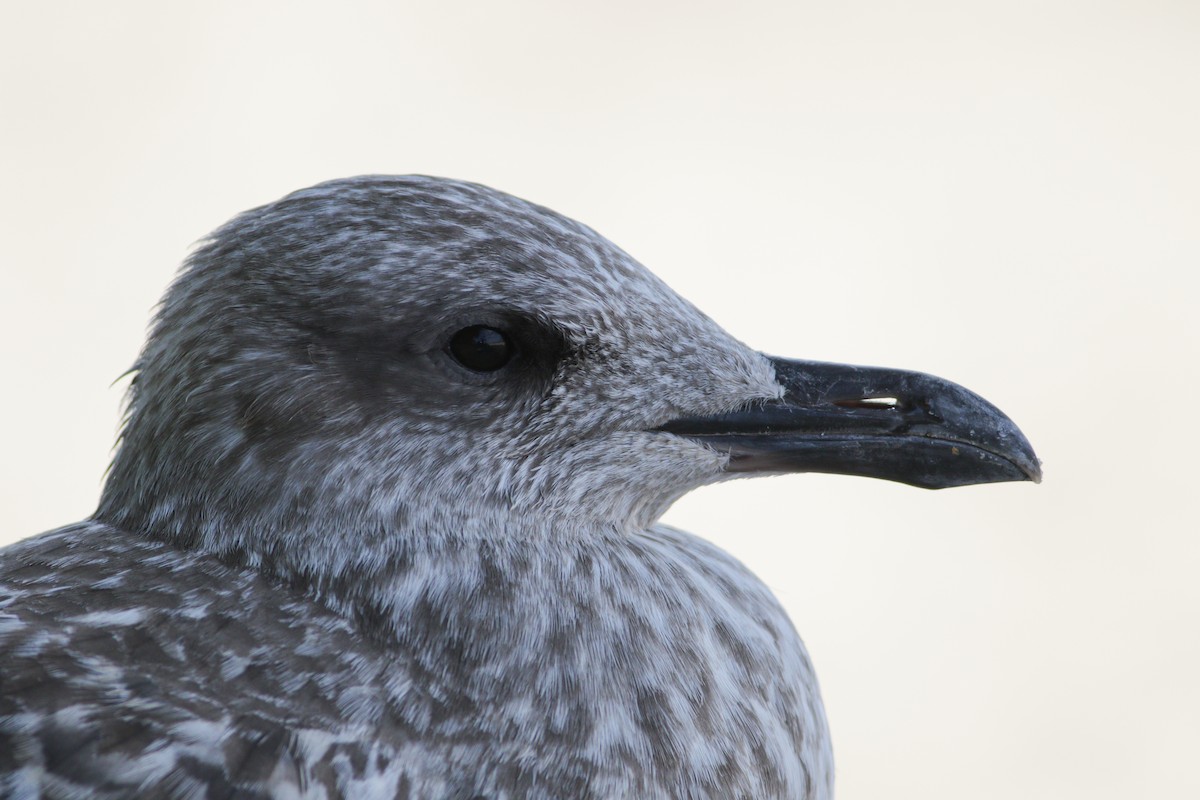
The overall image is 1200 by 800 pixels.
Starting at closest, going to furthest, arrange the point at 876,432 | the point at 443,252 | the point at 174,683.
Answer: the point at 174,683, the point at 443,252, the point at 876,432

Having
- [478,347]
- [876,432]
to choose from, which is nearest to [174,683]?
[478,347]

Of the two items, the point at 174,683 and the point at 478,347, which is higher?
the point at 478,347

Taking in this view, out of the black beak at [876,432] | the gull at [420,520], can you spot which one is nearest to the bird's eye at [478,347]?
the gull at [420,520]

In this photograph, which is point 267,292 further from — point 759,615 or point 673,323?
point 759,615

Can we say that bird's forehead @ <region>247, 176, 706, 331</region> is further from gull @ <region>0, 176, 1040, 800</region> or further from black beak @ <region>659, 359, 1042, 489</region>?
A: black beak @ <region>659, 359, 1042, 489</region>

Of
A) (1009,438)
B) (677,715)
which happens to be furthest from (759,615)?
(1009,438)

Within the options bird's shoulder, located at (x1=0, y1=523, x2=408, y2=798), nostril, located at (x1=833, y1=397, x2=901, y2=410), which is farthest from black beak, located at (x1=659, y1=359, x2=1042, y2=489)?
bird's shoulder, located at (x1=0, y1=523, x2=408, y2=798)

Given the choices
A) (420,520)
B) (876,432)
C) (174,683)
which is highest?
(876,432)

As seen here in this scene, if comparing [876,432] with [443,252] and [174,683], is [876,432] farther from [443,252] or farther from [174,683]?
[174,683]

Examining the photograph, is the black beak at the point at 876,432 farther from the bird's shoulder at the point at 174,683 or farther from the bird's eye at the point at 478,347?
the bird's shoulder at the point at 174,683
